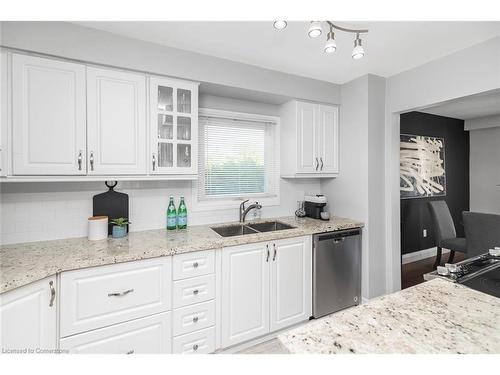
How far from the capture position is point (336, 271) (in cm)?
236

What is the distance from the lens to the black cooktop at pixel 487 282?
970 mm

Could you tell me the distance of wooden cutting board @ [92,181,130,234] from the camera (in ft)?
6.51

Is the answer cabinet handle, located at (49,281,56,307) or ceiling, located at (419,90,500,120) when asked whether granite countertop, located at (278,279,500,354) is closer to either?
cabinet handle, located at (49,281,56,307)

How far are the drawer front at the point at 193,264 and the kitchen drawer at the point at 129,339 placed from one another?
0.93ft

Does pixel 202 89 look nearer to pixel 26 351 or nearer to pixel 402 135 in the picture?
pixel 26 351

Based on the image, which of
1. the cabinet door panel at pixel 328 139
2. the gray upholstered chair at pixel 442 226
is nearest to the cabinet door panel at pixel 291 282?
the cabinet door panel at pixel 328 139

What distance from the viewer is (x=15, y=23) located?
1.49 metres

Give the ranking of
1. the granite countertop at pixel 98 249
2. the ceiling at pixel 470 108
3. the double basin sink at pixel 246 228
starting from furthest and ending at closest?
the ceiling at pixel 470 108 < the double basin sink at pixel 246 228 < the granite countertop at pixel 98 249

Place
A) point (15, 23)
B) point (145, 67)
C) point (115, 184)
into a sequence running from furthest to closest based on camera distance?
point (115, 184)
point (145, 67)
point (15, 23)

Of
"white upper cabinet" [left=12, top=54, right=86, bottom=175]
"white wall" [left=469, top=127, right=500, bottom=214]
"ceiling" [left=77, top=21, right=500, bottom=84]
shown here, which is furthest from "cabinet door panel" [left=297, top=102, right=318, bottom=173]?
"white wall" [left=469, top=127, right=500, bottom=214]

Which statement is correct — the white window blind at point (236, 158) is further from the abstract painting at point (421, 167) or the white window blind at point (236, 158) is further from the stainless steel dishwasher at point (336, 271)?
the abstract painting at point (421, 167)

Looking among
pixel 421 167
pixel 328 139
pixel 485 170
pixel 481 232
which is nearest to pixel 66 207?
pixel 328 139

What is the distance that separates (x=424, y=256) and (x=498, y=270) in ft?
11.8

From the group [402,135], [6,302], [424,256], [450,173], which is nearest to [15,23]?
[6,302]
